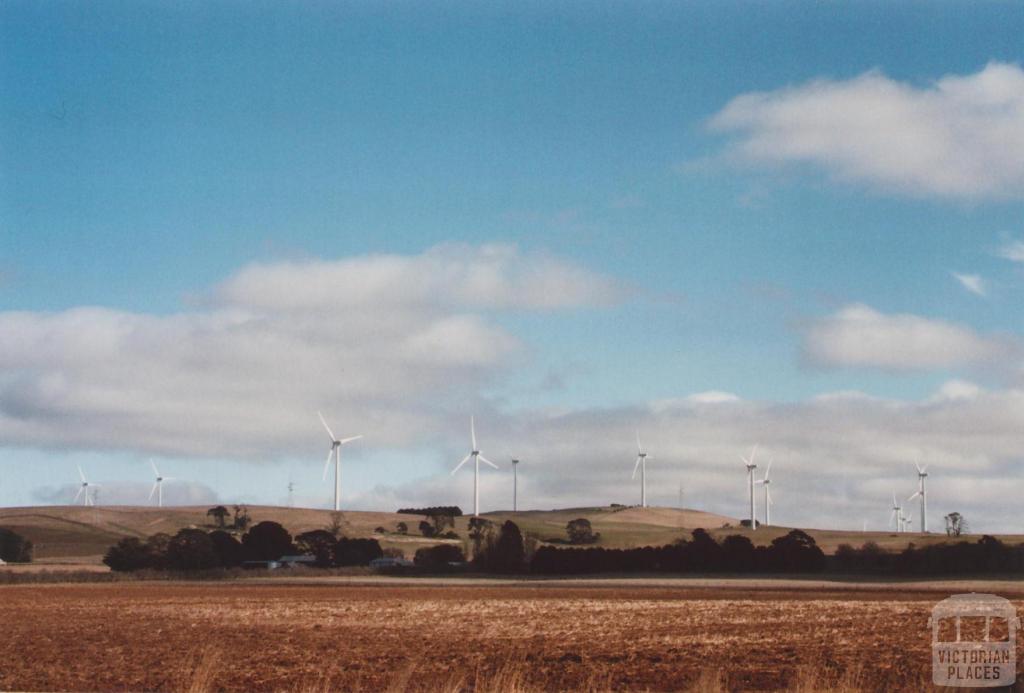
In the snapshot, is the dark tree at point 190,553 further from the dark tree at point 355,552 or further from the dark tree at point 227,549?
the dark tree at point 355,552

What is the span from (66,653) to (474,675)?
16.9 metres

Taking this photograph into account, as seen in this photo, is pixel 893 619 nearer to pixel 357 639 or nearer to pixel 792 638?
pixel 792 638

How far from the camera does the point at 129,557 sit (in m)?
168

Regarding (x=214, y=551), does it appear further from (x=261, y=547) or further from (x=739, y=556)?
(x=739, y=556)

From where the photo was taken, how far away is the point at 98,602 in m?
85.9

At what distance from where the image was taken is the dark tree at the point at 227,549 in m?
186

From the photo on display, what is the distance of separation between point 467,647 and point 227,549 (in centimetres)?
15270

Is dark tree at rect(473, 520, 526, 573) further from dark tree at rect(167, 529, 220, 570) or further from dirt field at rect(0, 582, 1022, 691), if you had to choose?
dirt field at rect(0, 582, 1022, 691)

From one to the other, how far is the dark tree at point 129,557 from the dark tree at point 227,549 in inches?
609

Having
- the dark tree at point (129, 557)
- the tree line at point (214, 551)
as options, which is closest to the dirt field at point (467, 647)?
the dark tree at point (129, 557)

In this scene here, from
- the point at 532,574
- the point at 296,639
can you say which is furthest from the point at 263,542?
the point at 296,639

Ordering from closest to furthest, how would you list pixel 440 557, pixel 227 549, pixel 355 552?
pixel 440 557 < pixel 355 552 < pixel 227 549

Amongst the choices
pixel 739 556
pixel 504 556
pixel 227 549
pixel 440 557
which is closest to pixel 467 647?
pixel 739 556

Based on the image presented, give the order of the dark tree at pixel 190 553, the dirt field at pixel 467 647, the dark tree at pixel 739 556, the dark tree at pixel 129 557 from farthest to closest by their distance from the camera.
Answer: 1. the dark tree at pixel 190 553
2. the dark tree at pixel 129 557
3. the dark tree at pixel 739 556
4. the dirt field at pixel 467 647
